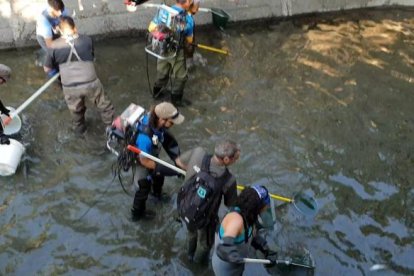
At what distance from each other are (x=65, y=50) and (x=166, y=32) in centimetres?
185

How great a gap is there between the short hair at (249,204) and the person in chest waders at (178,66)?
4.41 meters

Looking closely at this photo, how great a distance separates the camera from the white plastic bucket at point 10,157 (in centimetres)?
732

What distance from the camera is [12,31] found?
1059 centimetres

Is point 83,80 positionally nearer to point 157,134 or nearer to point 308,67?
point 157,134

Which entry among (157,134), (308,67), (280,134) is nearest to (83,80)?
(157,134)

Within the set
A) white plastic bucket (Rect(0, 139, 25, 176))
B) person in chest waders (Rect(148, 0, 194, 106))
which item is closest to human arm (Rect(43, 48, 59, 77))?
white plastic bucket (Rect(0, 139, 25, 176))

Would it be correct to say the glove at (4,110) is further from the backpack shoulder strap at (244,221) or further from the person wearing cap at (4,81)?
the backpack shoulder strap at (244,221)

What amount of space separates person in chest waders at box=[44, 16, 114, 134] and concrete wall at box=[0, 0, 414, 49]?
3.46 m

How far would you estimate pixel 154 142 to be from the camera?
6109 millimetres

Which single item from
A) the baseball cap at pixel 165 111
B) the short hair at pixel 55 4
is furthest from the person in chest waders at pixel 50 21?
the baseball cap at pixel 165 111

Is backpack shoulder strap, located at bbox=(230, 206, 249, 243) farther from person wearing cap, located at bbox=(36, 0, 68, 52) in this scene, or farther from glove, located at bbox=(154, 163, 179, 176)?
person wearing cap, located at bbox=(36, 0, 68, 52)

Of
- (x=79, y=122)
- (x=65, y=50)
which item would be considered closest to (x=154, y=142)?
(x=65, y=50)

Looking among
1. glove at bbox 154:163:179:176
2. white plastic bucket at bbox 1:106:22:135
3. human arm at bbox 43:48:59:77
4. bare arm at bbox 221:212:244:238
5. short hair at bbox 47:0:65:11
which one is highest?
short hair at bbox 47:0:65:11

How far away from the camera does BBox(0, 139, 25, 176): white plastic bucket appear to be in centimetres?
732
